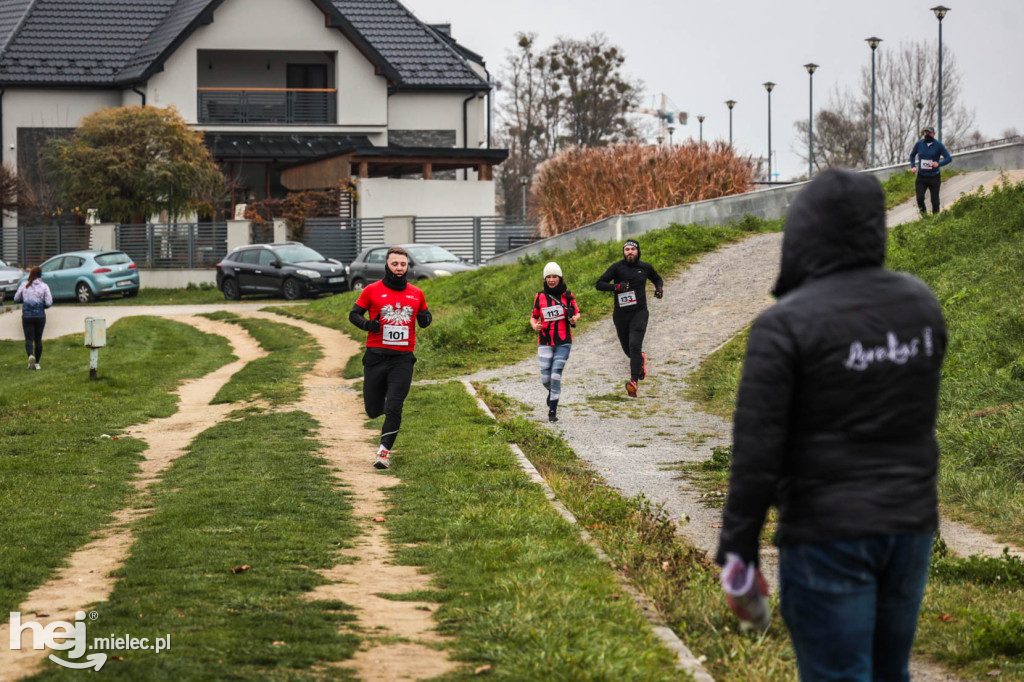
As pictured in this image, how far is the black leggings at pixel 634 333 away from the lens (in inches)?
611

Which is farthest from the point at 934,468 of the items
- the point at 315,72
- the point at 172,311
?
the point at 315,72

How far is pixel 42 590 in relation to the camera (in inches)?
263

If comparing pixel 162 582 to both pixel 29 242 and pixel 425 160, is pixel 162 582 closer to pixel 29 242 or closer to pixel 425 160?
pixel 425 160

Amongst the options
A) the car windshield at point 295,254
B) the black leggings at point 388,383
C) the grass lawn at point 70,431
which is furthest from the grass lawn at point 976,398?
the car windshield at point 295,254

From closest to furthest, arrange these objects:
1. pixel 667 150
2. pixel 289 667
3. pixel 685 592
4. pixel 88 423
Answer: pixel 289 667 < pixel 685 592 < pixel 88 423 < pixel 667 150

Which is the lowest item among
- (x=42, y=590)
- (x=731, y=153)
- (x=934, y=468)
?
(x=42, y=590)

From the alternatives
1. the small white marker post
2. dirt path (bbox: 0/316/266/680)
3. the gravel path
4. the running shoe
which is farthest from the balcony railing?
the running shoe

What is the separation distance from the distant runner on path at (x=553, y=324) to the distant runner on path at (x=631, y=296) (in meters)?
1.24

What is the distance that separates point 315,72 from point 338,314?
22.9m

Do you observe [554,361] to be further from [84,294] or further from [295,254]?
[84,294]

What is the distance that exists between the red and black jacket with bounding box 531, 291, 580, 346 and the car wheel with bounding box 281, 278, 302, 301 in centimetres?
2077

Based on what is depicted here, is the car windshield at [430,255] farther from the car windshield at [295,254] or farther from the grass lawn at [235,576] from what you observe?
the grass lawn at [235,576]

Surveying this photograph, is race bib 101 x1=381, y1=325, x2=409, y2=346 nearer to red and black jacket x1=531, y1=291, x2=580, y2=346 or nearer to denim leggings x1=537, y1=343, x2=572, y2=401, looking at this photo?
red and black jacket x1=531, y1=291, x2=580, y2=346

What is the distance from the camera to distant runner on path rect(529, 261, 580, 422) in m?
13.9
